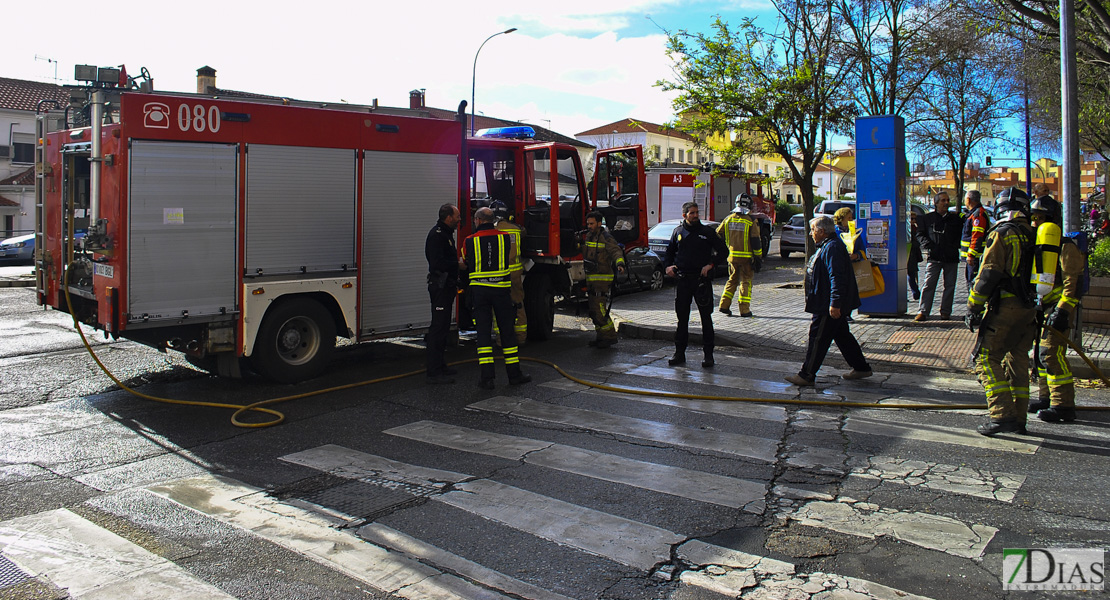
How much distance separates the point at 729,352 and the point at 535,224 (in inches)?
118

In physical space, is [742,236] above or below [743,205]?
below

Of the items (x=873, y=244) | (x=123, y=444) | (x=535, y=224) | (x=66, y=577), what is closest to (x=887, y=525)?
(x=66, y=577)

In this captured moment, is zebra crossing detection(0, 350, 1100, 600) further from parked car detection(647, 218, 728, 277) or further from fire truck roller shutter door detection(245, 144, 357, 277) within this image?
parked car detection(647, 218, 728, 277)

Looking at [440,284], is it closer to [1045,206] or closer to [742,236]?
[1045,206]

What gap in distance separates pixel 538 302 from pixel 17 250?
24258mm

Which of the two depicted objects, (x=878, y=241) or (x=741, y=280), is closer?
(x=878, y=241)

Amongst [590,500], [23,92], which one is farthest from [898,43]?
[23,92]

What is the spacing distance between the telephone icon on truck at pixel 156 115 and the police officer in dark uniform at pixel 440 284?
2.63m

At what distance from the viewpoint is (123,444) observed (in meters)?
6.21

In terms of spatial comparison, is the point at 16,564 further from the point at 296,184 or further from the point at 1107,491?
the point at 1107,491

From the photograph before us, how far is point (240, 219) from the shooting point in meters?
7.74

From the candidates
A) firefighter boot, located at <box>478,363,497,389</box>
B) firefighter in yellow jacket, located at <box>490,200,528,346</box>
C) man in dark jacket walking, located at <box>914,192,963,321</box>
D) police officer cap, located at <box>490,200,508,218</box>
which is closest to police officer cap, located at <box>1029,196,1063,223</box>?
firefighter in yellow jacket, located at <box>490,200,528,346</box>

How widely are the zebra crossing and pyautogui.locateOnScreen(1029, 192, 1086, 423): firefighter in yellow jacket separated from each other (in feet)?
2.01

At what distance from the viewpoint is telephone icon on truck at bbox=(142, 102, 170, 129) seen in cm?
711
